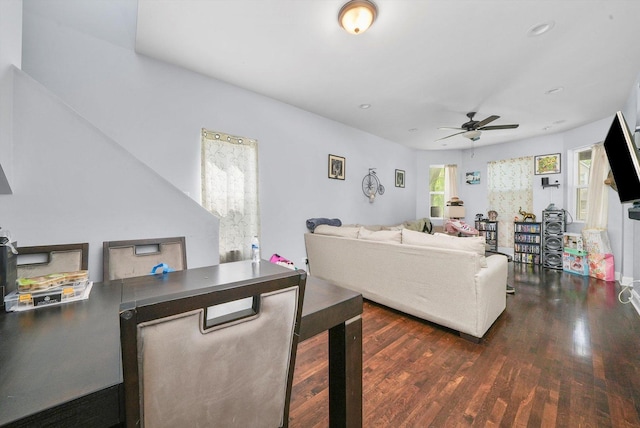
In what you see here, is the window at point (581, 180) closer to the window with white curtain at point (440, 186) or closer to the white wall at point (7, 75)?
the window with white curtain at point (440, 186)

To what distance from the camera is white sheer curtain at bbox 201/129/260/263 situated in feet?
10.2

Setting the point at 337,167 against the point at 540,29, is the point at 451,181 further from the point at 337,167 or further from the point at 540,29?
the point at 540,29

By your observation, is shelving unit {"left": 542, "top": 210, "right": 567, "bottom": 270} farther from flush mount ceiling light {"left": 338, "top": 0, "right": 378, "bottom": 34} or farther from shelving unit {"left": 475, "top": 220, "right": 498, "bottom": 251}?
flush mount ceiling light {"left": 338, "top": 0, "right": 378, "bottom": 34}

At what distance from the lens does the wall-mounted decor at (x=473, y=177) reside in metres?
6.49

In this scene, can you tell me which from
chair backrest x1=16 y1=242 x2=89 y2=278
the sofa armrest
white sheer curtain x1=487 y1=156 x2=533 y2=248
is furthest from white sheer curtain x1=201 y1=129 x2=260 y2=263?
white sheer curtain x1=487 y1=156 x2=533 y2=248

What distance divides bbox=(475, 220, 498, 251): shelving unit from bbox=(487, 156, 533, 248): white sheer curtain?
0.12 meters

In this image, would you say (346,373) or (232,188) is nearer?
(346,373)

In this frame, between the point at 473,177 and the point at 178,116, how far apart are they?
6545 millimetres

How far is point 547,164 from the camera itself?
212 inches

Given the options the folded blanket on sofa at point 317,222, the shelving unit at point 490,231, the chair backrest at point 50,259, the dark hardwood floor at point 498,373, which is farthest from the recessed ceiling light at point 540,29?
the shelving unit at point 490,231

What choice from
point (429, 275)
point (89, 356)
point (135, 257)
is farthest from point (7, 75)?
point (429, 275)

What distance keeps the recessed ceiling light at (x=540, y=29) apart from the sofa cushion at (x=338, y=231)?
250cm

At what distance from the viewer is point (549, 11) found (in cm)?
206

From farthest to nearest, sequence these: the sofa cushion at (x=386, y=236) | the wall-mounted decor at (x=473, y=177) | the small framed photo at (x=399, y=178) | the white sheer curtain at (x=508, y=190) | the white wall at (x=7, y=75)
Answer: the wall-mounted decor at (x=473, y=177)
the small framed photo at (x=399, y=178)
the white sheer curtain at (x=508, y=190)
the sofa cushion at (x=386, y=236)
the white wall at (x=7, y=75)
